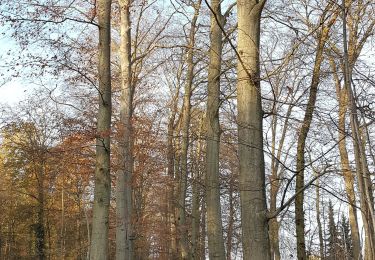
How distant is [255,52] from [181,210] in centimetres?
1487

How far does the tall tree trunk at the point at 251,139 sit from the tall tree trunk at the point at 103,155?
4.49m

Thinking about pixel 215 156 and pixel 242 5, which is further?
pixel 215 156

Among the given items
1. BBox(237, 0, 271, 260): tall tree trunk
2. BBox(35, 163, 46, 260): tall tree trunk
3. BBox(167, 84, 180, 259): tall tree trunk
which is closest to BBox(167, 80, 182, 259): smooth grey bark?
BBox(167, 84, 180, 259): tall tree trunk

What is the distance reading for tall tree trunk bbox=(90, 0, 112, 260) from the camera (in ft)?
26.8

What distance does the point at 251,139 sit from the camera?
4.38m

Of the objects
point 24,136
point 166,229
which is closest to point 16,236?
point 24,136

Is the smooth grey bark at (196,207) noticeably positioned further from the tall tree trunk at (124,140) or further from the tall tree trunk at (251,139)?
the tall tree trunk at (251,139)

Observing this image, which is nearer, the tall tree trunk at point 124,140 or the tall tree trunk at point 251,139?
the tall tree trunk at point 251,139

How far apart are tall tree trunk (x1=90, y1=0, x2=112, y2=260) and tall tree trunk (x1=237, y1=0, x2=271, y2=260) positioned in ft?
14.7

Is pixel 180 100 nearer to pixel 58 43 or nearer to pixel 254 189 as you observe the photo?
pixel 58 43

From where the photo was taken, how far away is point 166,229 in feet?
78.7

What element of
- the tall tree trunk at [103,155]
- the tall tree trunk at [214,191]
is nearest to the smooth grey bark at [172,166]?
the tall tree trunk at [214,191]

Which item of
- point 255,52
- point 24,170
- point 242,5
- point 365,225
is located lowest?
point 365,225

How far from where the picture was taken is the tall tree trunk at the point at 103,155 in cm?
817
